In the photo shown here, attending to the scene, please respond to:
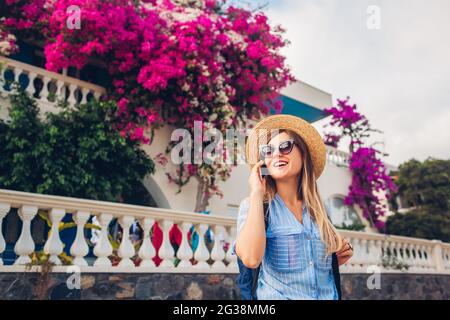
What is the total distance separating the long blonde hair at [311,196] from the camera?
152cm

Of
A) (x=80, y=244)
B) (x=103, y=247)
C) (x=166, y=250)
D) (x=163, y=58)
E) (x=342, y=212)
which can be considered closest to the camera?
(x=80, y=244)

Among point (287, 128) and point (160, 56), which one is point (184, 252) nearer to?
point (287, 128)

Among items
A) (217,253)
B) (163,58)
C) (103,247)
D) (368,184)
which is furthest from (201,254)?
(368,184)

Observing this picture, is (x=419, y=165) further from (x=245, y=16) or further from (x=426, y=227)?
(x=245, y=16)

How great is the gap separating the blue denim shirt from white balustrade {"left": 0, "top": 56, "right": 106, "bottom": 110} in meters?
5.22

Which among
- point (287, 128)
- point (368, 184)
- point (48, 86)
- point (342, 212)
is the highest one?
point (48, 86)

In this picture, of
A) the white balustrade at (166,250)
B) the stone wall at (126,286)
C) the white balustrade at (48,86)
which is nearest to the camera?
the stone wall at (126,286)

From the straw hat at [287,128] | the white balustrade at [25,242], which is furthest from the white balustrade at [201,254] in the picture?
the straw hat at [287,128]

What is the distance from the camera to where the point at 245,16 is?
24.7 ft

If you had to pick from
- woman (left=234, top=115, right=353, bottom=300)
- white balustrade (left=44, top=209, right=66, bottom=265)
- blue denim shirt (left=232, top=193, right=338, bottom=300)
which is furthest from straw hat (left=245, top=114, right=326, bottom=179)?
white balustrade (left=44, top=209, right=66, bottom=265)

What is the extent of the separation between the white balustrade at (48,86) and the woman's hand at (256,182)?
16.8 ft

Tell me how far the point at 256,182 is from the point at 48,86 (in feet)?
19.5

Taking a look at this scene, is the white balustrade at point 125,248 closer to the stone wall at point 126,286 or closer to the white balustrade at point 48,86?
the stone wall at point 126,286

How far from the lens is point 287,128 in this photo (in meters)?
1.72
